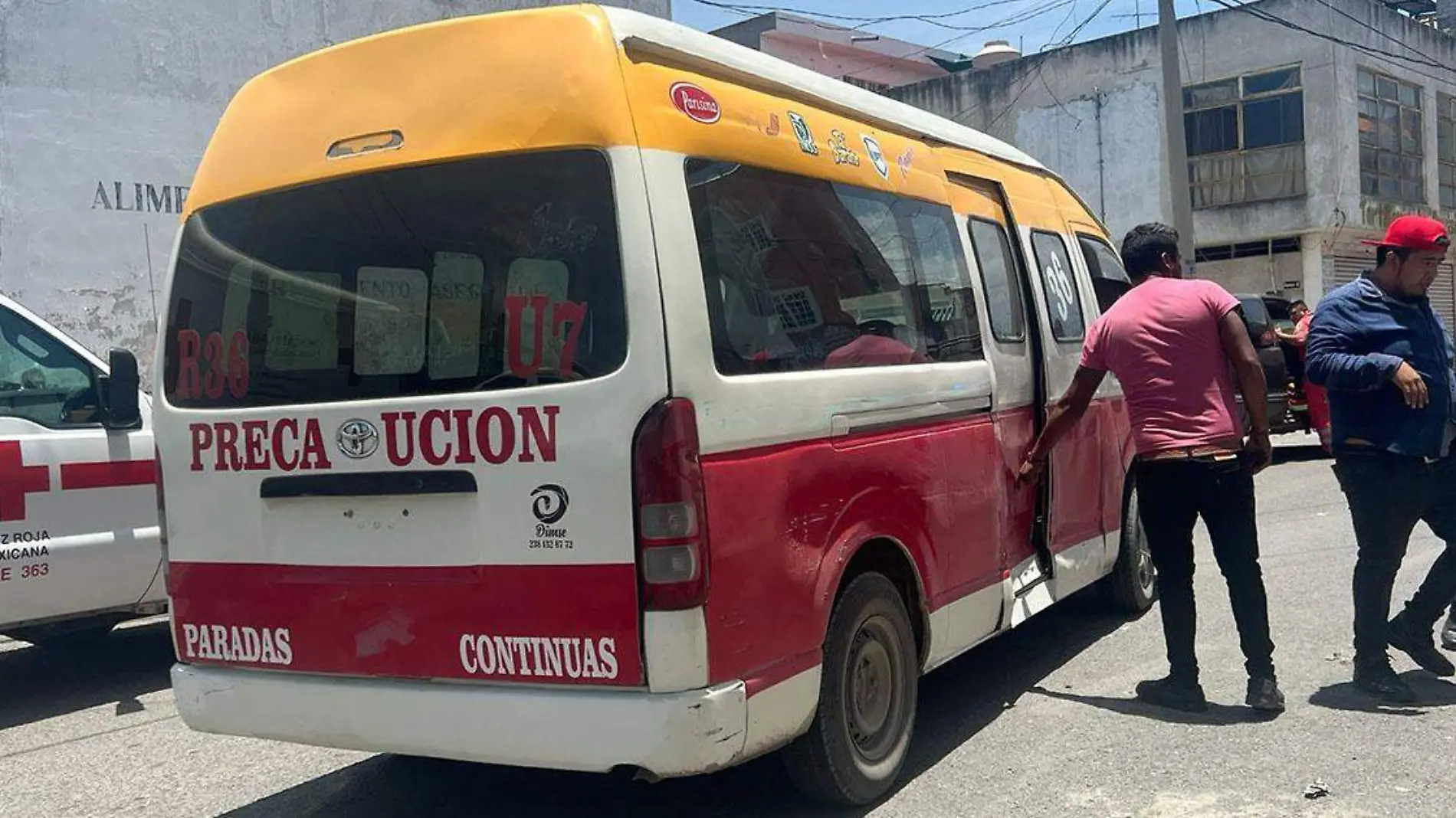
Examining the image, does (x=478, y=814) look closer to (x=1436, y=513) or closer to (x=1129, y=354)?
(x=1129, y=354)

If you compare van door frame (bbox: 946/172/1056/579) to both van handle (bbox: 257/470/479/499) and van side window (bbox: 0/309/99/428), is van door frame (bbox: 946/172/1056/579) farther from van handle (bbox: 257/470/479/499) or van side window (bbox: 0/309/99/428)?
van side window (bbox: 0/309/99/428)

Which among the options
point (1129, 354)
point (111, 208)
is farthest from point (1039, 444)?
point (111, 208)

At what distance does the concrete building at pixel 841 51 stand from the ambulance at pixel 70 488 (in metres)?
27.7

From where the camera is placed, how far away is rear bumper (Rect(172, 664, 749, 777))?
3.34 metres

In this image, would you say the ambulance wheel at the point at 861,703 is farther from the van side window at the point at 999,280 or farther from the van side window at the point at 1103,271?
the van side window at the point at 1103,271

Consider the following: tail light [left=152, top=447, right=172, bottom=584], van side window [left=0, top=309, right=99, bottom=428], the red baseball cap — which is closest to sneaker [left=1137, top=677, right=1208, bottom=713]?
the red baseball cap

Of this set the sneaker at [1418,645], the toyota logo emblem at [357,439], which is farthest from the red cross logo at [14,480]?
the sneaker at [1418,645]

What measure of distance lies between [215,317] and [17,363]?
2466 mm

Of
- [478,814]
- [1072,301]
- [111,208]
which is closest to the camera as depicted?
[478,814]

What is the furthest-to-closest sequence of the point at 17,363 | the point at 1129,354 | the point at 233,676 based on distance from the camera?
1. the point at 17,363
2. the point at 1129,354
3. the point at 233,676

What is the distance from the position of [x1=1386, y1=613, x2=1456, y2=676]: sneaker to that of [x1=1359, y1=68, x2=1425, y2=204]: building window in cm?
2101

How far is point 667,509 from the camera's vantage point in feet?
10.9

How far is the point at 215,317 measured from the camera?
4.09 m

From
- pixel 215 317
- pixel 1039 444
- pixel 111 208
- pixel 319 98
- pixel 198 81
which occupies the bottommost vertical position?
pixel 1039 444
